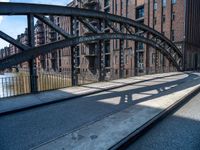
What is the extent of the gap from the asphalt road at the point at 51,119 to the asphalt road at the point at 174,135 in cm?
177

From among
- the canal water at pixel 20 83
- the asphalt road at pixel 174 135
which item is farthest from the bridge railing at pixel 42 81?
the asphalt road at pixel 174 135

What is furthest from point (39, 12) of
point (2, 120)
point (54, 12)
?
point (2, 120)

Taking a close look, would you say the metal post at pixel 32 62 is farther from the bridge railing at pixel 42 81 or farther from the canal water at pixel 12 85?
the canal water at pixel 12 85

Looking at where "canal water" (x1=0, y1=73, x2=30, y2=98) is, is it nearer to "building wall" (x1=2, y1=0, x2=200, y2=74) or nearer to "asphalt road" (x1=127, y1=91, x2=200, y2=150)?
"asphalt road" (x1=127, y1=91, x2=200, y2=150)

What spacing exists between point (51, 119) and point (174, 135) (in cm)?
364

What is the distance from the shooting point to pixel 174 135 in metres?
4.73

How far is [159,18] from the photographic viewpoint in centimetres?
3416

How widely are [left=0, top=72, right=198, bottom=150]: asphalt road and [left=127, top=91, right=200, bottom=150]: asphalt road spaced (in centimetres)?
177

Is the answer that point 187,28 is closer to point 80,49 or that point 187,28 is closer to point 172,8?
point 172,8

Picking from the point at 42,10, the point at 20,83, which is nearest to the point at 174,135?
the point at 42,10

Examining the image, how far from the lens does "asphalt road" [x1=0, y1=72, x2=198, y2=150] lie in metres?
4.49

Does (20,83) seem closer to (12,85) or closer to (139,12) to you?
(12,85)

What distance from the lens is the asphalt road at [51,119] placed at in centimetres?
449

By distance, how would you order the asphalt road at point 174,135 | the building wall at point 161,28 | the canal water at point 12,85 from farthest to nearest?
the building wall at point 161,28 < the canal water at point 12,85 < the asphalt road at point 174,135
